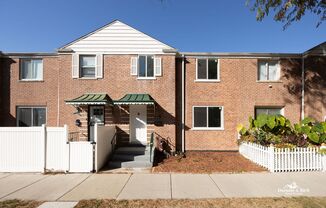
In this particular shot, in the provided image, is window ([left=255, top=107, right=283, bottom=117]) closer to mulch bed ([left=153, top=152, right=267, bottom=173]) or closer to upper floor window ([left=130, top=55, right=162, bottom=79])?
mulch bed ([left=153, top=152, right=267, bottom=173])

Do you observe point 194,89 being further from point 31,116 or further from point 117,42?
point 31,116

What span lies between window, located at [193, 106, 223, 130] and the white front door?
3206mm

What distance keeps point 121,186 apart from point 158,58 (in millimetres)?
8016

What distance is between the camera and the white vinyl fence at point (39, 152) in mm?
9367

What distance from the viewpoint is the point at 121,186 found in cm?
759

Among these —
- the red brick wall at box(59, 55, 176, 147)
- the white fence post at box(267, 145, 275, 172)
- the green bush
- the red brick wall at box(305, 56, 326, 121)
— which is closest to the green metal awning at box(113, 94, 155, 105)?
the red brick wall at box(59, 55, 176, 147)

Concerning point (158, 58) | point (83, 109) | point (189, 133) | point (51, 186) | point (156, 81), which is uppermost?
point (158, 58)

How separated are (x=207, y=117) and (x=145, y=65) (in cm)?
511

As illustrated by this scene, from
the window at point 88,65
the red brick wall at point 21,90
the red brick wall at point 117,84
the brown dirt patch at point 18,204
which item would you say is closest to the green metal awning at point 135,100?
the red brick wall at point 117,84

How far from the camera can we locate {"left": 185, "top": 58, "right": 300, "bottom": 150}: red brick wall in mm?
13516

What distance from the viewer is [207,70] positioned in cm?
1381

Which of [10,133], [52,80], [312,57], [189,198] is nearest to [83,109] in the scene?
[52,80]

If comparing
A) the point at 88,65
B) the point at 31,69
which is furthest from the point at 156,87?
the point at 31,69

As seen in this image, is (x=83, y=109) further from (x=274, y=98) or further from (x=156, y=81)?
(x=274, y=98)
